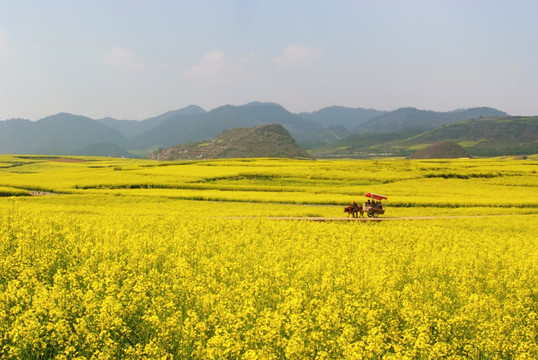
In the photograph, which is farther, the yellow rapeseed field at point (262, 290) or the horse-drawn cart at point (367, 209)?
the horse-drawn cart at point (367, 209)

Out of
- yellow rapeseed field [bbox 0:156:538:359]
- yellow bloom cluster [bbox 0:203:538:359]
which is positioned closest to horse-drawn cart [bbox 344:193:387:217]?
yellow rapeseed field [bbox 0:156:538:359]

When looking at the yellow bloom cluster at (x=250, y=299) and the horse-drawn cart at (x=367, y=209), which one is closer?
the yellow bloom cluster at (x=250, y=299)

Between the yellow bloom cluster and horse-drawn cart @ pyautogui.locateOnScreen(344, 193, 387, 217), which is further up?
the yellow bloom cluster

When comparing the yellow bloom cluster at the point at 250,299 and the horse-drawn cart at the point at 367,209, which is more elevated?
the yellow bloom cluster at the point at 250,299

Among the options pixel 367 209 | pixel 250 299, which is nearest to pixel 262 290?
pixel 250 299

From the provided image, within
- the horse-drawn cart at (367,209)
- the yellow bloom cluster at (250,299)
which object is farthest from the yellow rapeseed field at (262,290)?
the horse-drawn cart at (367,209)

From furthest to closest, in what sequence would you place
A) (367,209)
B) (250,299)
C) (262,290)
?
(367,209) < (262,290) < (250,299)

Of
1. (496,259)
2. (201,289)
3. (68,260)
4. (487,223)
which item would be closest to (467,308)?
(201,289)

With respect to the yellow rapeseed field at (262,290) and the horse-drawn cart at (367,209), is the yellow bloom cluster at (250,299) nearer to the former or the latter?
the yellow rapeseed field at (262,290)

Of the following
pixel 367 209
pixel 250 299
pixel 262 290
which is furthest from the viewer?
pixel 367 209

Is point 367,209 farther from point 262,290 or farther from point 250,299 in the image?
point 250,299

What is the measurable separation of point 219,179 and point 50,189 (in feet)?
75.3

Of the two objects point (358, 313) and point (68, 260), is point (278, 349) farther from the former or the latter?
point (68, 260)

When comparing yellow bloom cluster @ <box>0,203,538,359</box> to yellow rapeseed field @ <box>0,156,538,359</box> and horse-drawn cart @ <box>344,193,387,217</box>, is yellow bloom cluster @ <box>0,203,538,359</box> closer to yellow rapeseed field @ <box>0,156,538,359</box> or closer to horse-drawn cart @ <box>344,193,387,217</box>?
yellow rapeseed field @ <box>0,156,538,359</box>
